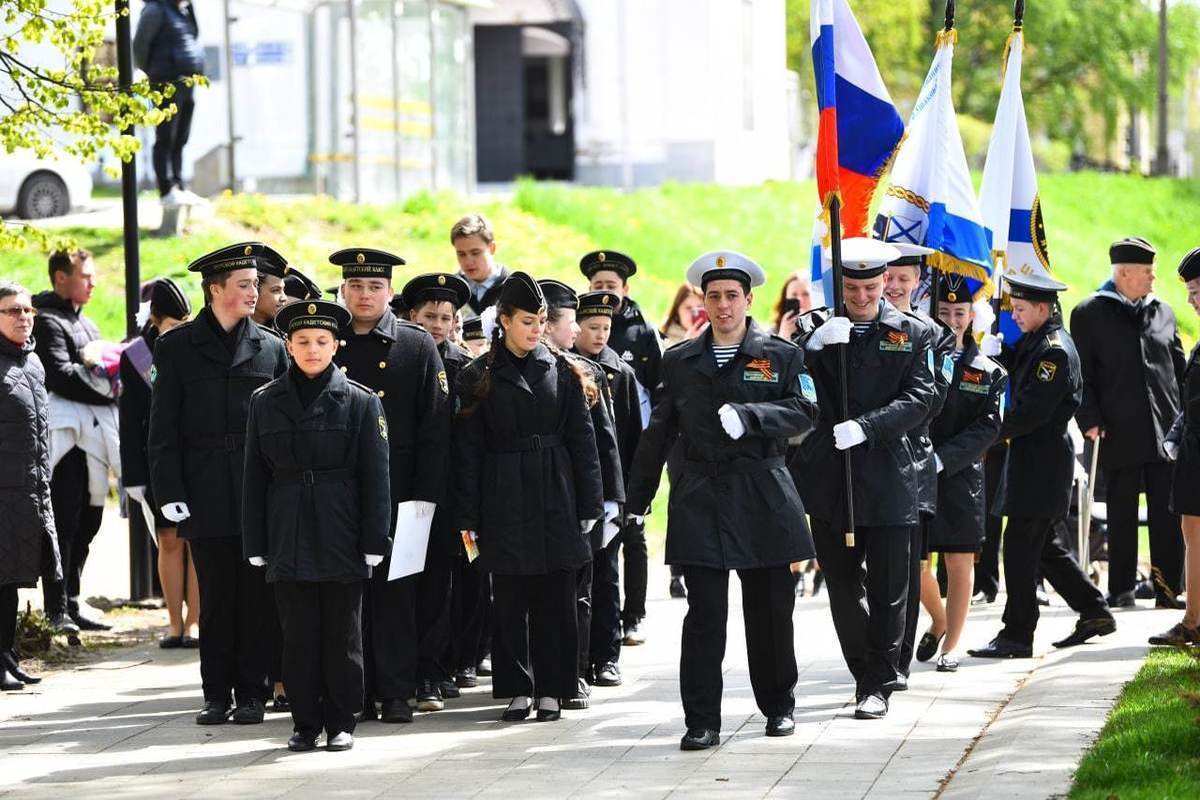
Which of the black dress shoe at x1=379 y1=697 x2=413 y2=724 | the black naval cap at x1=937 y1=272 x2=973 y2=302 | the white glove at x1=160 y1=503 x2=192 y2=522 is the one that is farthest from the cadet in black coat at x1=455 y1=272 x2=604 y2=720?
the black naval cap at x1=937 y1=272 x2=973 y2=302

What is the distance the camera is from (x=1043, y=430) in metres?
11.1

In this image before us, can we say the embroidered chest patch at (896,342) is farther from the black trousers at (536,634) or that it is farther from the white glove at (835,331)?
the black trousers at (536,634)

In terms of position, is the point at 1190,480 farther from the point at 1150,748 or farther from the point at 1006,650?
the point at 1150,748

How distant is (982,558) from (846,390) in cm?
476

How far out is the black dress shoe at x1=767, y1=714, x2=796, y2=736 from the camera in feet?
28.7

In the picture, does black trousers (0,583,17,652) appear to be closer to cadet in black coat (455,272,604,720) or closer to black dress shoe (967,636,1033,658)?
cadet in black coat (455,272,604,720)

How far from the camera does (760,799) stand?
7426 millimetres

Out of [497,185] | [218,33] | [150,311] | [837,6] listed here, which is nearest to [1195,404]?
[837,6]

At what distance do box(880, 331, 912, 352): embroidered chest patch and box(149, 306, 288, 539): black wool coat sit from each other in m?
2.97

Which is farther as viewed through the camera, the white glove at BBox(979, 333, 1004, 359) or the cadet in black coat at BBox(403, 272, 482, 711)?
the white glove at BBox(979, 333, 1004, 359)

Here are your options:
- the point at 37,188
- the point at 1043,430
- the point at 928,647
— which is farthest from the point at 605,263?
the point at 37,188

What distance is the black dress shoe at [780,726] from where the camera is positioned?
8.73 m

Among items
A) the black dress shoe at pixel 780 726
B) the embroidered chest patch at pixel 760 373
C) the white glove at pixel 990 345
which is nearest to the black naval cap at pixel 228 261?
the embroidered chest patch at pixel 760 373

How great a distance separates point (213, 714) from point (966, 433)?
408cm
